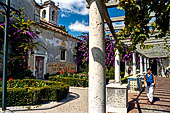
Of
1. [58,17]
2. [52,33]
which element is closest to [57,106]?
[52,33]

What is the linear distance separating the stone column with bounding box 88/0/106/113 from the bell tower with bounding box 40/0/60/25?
2228cm

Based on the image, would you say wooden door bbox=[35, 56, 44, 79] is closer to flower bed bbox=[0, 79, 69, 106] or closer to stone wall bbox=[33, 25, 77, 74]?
stone wall bbox=[33, 25, 77, 74]

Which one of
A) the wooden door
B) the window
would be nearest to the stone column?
the wooden door

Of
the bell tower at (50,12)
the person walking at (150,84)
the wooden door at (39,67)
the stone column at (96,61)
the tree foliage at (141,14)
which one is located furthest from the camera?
the bell tower at (50,12)

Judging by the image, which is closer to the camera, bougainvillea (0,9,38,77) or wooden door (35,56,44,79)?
bougainvillea (0,9,38,77)

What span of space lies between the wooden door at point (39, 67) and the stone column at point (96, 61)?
36.1ft

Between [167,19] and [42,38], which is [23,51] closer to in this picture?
[42,38]

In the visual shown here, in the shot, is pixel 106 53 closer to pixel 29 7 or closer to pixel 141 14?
pixel 29 7

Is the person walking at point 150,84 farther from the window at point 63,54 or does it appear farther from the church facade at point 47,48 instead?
the window at point 63,54

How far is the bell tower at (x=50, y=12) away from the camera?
2264 centimetres

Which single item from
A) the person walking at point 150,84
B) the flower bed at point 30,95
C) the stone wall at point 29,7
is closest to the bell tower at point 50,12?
the stone wall at point 29,7

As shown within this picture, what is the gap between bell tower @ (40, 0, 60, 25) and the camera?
2264cm

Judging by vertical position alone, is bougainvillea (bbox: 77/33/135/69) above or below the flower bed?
above

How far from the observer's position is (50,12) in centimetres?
2286
